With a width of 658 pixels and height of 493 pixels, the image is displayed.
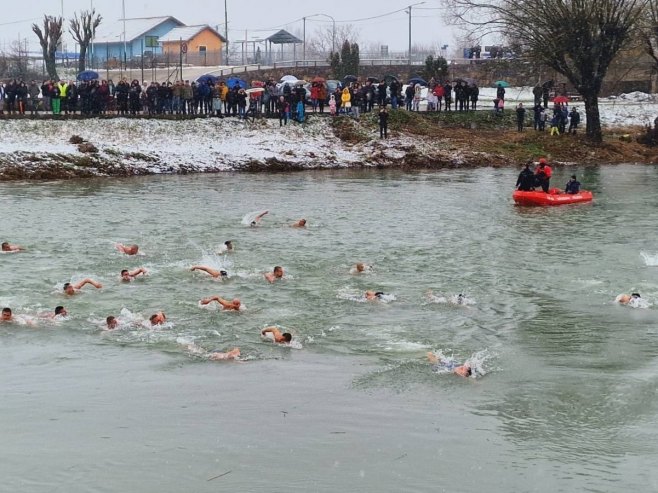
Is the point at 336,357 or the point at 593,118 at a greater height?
the point at 593,118

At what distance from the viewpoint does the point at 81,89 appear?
4212 cm

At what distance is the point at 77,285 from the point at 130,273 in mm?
1449

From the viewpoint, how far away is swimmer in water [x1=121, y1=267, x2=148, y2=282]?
21.4 m

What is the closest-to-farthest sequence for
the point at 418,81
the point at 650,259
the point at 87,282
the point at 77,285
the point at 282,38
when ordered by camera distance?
1. the point at 77,285
2. the point at 87,282
3. the point at 650,259
4. the point at 418,81
5. the point at 282,38

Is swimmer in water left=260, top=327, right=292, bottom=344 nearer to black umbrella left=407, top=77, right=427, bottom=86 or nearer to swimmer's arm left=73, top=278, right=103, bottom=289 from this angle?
swimmer's arm left=73, top=278, right=103, bottom=289

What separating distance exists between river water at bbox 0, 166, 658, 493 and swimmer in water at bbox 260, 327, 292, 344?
20cm

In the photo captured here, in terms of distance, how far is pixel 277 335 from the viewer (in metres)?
17.2

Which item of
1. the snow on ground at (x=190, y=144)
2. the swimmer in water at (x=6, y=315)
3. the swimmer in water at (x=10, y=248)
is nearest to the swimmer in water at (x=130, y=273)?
the swimmer in water at (x=6, y=315)

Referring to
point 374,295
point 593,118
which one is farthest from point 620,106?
point 374,295

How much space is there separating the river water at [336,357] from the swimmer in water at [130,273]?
0.32 m

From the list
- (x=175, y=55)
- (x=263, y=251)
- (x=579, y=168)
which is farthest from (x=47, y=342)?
(x=175, y=55)

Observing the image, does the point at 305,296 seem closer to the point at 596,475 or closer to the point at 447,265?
the point at 447,265

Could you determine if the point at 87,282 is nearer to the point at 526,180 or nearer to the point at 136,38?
the point at 526,180

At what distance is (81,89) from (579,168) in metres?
21.9
